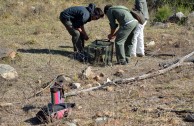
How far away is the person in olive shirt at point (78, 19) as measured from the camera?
917 centimetres

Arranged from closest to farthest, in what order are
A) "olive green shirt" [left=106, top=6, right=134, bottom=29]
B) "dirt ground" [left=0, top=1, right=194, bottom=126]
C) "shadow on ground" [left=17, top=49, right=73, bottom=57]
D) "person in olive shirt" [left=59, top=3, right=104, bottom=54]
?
"dirt ground" [left=0, top=1, right=194, bottom=126] → "olive green shirt" [left=106, top=6, right=134, bottom=29] → "person in olive shirt" [left=59, top=3, right=104, bottom=54] → "shadow on ground" [left=17, top=49, right=73, bottom=57]

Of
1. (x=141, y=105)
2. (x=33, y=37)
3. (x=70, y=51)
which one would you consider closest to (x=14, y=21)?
(x=33, y=37)

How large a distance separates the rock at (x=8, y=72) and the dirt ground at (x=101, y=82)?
0.14m

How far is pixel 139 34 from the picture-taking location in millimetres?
9625

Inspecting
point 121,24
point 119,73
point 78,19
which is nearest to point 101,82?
point 119,73

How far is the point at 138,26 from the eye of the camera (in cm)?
938

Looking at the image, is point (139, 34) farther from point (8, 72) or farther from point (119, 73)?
point (8, 72)

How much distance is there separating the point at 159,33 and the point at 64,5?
15.6ft

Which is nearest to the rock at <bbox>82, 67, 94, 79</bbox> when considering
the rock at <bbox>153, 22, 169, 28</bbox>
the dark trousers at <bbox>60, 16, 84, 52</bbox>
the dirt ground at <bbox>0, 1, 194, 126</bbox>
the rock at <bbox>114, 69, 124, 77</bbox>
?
the dirt ground at <bbox>0, 1, 194, 126</bbox>

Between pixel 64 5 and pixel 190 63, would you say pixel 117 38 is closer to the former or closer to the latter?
pixel 190 63

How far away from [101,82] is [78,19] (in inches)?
82.2

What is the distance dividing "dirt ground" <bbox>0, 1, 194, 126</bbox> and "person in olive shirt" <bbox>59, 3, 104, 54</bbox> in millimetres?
373

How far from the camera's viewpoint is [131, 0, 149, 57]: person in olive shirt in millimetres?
A: 9336

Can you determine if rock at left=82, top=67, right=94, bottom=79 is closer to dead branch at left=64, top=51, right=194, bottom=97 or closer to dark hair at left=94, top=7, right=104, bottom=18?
dead branch at left=64, top=51, right=194, bottom=97
